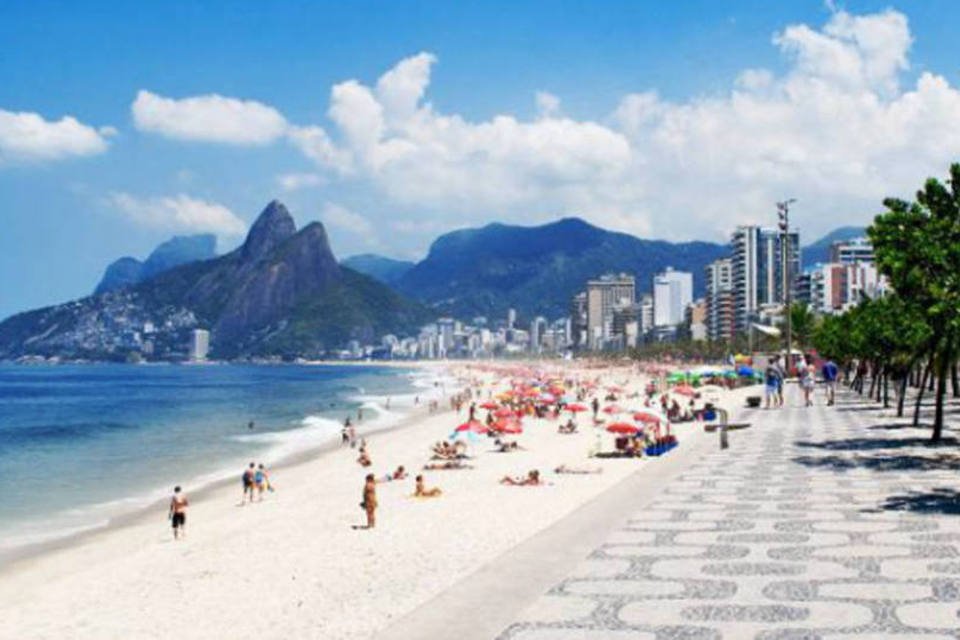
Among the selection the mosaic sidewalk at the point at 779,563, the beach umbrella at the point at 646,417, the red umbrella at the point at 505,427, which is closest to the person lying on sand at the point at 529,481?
the mosaic sidewalk at the point at 779,563

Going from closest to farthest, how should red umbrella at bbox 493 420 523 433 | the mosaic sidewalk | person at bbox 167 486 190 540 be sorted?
1. the mosaic sidewalk
2. person at bbox 167 486 190 540
3. red umbrella at bbox 493 420 523 433

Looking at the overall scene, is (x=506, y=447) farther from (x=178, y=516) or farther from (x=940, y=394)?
(x=178, y=516)

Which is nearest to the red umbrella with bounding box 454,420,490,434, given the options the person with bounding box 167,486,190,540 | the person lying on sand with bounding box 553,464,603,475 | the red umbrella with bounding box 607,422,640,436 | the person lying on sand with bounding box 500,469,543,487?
the red umbrella with bounding box 607,422,640,436

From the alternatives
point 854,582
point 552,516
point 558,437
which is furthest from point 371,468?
point 854,582

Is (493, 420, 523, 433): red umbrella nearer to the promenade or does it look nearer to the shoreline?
the shoreline

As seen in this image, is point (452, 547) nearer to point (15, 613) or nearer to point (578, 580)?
point (578, 580)

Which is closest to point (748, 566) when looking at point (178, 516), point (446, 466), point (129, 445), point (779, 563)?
point (779, 563)
